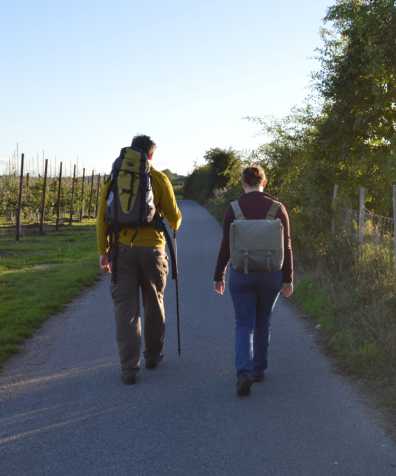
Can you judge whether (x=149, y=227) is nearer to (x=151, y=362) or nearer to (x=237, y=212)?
(x=237, y=212)

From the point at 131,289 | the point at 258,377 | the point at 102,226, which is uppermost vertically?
the point at 102,226

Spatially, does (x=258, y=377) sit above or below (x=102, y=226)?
below

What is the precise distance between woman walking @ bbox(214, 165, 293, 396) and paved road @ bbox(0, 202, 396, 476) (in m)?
0.29

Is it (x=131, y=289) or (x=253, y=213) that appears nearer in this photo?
(x=253, y=213)

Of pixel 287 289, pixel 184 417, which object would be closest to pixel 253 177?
pixel 287 289

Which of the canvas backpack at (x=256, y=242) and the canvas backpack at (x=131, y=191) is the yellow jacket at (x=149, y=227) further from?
the canvas backpack at (x=256, y=242)

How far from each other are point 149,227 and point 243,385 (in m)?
1.56

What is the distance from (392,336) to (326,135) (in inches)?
355

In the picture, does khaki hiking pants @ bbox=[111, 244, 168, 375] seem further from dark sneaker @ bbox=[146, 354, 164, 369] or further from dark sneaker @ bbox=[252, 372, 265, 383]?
dark sneaker @ bbox=[252, 372, 265, 383]

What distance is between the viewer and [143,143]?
585 cm

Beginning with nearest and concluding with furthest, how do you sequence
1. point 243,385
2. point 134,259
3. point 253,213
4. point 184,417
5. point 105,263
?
point 184,417
point 243,385
point 253,213
point 134,259
point 105,263

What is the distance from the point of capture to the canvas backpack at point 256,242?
5.29 metres

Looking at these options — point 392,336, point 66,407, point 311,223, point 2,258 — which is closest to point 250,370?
point 66,407

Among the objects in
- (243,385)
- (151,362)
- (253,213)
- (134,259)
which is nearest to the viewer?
(243,385)
